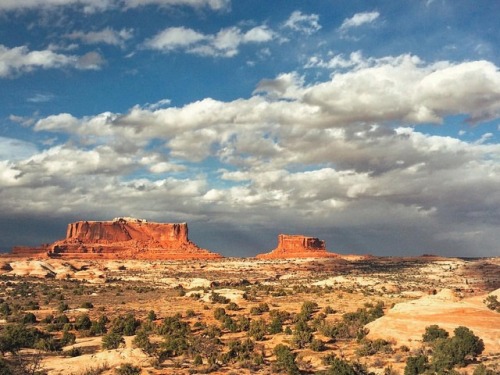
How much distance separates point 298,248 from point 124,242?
71.0 metres

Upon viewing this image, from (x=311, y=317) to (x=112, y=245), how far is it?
14141cm

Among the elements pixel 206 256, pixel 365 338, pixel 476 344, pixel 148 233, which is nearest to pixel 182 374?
pixel 365 338

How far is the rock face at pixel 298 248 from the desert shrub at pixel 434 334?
141m

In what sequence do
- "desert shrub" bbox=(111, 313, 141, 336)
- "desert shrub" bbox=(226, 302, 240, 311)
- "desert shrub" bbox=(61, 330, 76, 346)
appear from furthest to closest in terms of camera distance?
"desert shrub" bbox=(226, 302, 240, 311) < "desert shrub" bbox=(111, 313, 141, 336) < "desert shrub" bbox=(61, 330, 76, 346)

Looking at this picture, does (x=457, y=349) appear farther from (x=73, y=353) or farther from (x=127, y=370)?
(x=73, y=353)

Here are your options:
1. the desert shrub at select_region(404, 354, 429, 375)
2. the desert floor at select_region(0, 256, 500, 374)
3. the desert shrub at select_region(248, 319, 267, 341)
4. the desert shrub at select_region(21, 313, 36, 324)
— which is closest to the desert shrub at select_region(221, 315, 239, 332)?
the desert floor at select_region(0, 256, 500, 374)

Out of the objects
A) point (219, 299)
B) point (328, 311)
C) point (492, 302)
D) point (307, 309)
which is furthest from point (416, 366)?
point (219, 299)

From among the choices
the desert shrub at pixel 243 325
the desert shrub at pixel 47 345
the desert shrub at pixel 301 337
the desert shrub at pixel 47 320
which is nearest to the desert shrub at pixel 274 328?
the desert shrub at pixel 301 337

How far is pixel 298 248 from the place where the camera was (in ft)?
600

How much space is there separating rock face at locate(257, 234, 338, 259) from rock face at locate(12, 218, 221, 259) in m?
27.8

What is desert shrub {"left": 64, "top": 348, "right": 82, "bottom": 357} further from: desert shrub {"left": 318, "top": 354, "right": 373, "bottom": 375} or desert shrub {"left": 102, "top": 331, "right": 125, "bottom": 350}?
desert shrub {"left": 318, "top": 354, "right": 373, "bottom": 375}

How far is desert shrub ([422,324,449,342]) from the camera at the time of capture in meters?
24.9

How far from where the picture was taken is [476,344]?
2295cm

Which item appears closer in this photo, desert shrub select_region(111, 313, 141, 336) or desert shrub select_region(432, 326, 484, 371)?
desert shrub select_region(432, 326, 484, 371)
